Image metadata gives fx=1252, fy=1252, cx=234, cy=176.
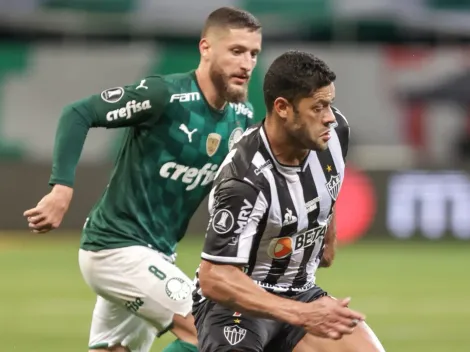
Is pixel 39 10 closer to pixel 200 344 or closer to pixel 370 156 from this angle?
pixel 370 156

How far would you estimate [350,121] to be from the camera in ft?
70.4

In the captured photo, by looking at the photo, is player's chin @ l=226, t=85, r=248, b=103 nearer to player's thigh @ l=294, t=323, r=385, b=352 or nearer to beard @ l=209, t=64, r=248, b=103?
beard @ l=209, t=64, r=248, b=103

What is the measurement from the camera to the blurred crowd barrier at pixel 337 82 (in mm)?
18594

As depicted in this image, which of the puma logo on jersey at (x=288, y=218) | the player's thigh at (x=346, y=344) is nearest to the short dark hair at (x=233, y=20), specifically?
the puma logo on jersey at (x=288, y=218)

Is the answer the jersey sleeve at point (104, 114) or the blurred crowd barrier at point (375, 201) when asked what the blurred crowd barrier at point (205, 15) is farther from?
the jersey sleeve at point (104, 114)

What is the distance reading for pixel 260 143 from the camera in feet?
20.1

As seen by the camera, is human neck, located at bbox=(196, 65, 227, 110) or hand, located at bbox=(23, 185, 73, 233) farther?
human neck, located at bbox=(196, 65, 227, 110)

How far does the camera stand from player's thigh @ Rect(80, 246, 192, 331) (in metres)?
6.93

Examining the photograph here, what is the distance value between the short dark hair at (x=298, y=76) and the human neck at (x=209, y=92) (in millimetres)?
1239

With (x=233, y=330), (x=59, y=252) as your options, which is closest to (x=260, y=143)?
(x=233, y=330)

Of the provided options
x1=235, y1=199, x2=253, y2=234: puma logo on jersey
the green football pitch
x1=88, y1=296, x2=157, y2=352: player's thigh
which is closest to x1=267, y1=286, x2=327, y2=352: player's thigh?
x1=235, y1=199, x2=253, y2=234: puma logo on jersey

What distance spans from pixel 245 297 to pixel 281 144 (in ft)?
2.63

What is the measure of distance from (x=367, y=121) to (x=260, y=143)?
15890 mm

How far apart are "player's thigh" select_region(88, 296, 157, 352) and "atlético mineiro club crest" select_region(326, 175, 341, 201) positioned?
1701 mm
